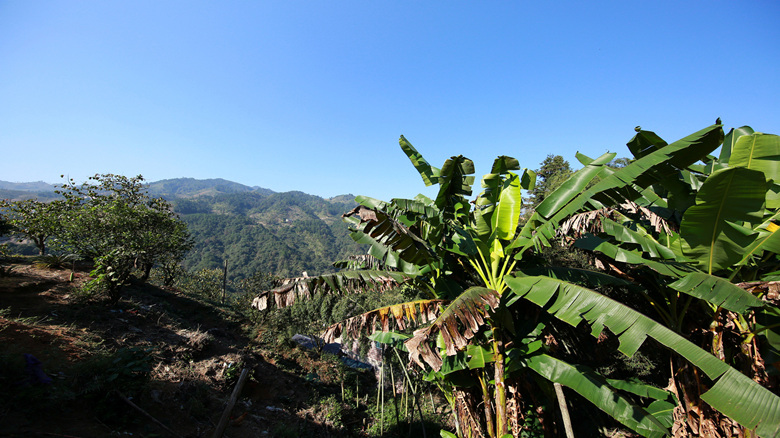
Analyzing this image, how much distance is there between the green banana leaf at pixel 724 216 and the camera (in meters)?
2.73

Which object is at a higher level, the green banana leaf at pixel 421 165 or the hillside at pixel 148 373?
the green banana leaf at pixel 421 165

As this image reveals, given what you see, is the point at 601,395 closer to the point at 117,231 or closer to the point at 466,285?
the point at 466,285

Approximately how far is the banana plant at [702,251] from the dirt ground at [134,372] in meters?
6.27

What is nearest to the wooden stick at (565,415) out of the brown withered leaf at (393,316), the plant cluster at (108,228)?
the brown withered leaf at (393,316)

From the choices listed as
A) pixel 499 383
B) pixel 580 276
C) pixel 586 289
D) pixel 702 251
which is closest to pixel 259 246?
pixel 499 383

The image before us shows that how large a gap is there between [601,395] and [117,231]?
52.1 ft

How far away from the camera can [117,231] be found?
40.0 feet

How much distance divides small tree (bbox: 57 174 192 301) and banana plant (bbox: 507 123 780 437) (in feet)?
35.2

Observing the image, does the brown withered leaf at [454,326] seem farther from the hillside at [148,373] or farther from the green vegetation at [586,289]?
A: the hillside at [148,373]

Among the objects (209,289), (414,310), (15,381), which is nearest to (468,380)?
(414,310)

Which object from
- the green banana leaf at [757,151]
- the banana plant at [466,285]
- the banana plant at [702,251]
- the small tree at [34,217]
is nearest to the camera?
the banana plant at [702,251]

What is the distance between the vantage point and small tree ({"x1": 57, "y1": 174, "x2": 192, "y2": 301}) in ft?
29.4

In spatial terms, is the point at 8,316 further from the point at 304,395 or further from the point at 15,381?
the point at 304,395

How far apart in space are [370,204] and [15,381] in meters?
5.26
